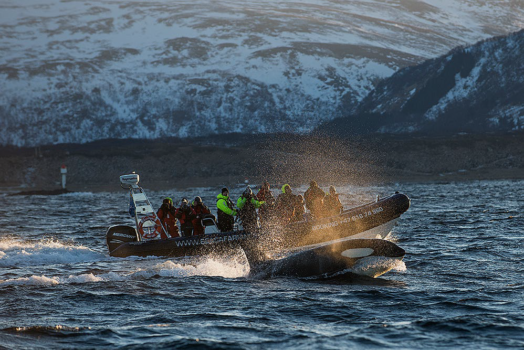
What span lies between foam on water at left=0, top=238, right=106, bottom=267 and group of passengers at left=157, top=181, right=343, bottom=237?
2.72 meters

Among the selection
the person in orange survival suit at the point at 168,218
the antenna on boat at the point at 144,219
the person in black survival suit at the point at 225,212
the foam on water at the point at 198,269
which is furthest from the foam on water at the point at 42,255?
the person in black survival suit at the point at 225,212

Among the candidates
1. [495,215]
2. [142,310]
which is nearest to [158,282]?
[142,310]

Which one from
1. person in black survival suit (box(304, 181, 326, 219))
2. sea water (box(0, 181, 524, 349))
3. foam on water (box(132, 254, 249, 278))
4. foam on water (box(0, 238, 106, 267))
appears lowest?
foam on water (box(0, 238, 106, 267))

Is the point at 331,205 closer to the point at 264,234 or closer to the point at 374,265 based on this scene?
the point at 264,234

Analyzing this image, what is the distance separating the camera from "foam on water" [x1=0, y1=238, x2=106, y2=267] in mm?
20797

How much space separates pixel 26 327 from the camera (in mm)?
12609

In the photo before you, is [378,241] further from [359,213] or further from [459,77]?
[459,77]

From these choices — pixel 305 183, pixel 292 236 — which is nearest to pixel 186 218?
pixel 292 236

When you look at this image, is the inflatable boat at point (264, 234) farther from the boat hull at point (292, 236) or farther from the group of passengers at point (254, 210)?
the group of passengers at point (254, 210)

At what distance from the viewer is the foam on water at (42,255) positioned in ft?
68.2

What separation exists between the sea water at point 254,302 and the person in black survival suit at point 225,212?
1494 millimetres

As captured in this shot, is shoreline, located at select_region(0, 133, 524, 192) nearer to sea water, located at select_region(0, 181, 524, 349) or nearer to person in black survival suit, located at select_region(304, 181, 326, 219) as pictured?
person in black survival suit, located at select_region(304, 181, 326, 219)

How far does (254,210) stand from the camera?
21875mm

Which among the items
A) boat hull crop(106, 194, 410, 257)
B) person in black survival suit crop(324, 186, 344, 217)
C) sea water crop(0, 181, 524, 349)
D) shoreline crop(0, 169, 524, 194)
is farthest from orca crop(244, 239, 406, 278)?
shoreline crop(0, 169, 524, 194)
